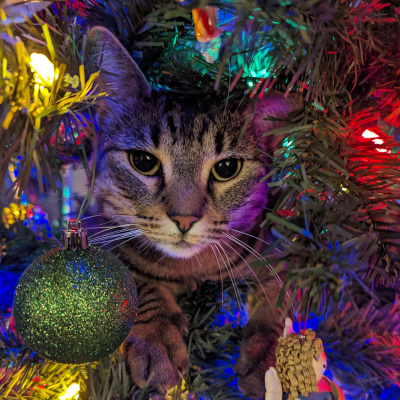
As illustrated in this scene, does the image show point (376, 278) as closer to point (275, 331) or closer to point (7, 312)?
point (275, 331)

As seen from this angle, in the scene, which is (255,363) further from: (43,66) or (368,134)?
(43,66)

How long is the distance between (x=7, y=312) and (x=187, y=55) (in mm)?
477

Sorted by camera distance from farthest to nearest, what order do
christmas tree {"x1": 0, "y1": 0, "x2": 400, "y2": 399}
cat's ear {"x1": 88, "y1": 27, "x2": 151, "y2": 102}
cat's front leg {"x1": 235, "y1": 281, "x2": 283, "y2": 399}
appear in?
cat's front leg {"x1": 235, "y1": 281, "x2": 283, "y2": 399} < cat's ear {"x1": 88, "y1": 27, "x2": 151, "y2": 102} < christmas tree {"x1": 0, "y1": 0, "x2": 400, "y2": 399}

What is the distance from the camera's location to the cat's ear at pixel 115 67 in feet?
1.32

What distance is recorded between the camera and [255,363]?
20.4 inches

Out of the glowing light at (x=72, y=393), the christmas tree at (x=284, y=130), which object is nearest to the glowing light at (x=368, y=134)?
the christmas tree at (x=284, y=130)

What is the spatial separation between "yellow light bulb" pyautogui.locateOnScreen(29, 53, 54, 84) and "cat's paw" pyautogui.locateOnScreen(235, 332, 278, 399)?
0.45m

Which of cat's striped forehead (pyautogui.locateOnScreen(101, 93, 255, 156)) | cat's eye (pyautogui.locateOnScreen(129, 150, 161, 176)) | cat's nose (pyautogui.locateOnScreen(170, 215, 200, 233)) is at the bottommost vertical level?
cat's nose (pyautogui.locateOnScreen(170, 215, 200, 233))

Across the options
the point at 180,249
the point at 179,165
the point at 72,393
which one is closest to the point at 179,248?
the point at 180,249

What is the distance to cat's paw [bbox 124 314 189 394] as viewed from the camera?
476mm

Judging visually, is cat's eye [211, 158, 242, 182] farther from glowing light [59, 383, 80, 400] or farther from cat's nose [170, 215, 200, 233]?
glowing light [59, 383, 80, 400]

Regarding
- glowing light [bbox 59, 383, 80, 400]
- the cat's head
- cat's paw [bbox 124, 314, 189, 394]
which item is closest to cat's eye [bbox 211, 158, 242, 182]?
the cat's head

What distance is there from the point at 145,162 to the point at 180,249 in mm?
157

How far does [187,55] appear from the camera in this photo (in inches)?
19.3
